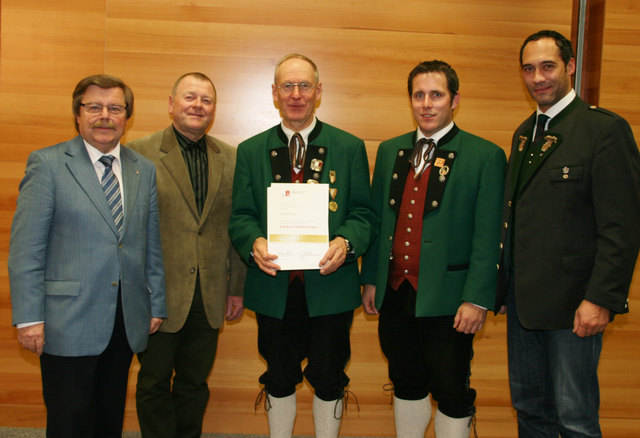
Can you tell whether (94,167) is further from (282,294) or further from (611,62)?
(611,62)

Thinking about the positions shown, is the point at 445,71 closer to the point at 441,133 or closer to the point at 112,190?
the point at 441,133

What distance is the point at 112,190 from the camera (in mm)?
2033

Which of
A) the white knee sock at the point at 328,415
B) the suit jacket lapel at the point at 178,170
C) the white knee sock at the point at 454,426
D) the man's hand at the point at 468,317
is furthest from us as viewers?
the suit jacket lapel at the point at 178,170

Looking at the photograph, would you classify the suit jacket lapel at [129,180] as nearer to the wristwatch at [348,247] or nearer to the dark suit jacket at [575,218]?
the wristwatch at [348,247]

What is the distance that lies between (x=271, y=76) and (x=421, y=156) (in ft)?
4.78

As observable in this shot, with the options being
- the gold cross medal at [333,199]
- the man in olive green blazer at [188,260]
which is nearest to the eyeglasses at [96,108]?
the man in olive green blazer at [188,260]

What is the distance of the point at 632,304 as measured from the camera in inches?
130

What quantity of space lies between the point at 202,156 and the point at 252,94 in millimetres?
923

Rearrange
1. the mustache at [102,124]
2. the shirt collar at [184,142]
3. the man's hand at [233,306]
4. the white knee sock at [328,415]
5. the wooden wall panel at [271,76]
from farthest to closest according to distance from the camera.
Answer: the wooden wall panel at [271,76] → the man's hand at [233,306] → the shirt collar at [184,142] → the white knee sock at [328,415] → the mustache at [102,124]

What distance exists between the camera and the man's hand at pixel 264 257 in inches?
83.9

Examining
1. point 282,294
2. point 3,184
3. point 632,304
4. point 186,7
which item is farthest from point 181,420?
point 632,304

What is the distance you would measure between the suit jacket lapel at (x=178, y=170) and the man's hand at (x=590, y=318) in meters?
1.77

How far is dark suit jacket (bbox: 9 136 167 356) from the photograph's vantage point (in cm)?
183

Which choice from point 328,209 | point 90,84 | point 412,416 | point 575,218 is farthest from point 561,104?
point 90,84
